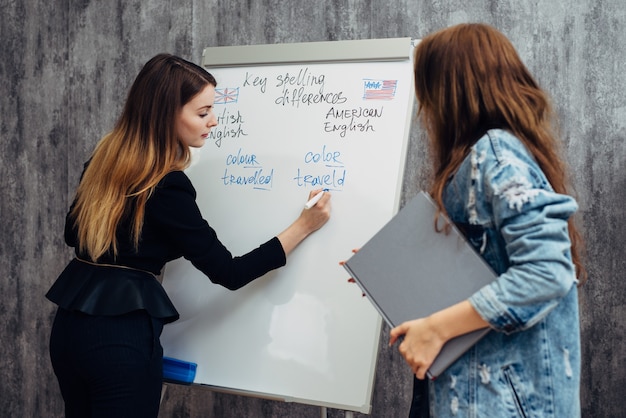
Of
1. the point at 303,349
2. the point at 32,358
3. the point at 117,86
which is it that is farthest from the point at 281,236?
the point at 32,358

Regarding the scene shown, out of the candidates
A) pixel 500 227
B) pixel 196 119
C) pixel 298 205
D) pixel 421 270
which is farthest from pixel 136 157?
pixel 500 227

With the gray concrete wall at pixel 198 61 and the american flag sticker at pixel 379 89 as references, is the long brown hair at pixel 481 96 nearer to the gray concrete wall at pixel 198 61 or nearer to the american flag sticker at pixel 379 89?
the american flag sticker at pixel 379 89

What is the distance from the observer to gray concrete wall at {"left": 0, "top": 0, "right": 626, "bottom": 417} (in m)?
2.27

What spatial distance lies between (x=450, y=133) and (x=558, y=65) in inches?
52.3

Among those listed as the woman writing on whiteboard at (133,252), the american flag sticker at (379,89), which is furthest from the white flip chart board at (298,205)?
the woman writing on whiteboard at (133,252)

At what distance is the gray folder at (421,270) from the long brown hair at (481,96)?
0.06 m

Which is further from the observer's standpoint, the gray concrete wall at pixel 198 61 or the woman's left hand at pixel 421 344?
the gray concrete wall at pixel 198 61

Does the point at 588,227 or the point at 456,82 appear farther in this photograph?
the point at 588,227

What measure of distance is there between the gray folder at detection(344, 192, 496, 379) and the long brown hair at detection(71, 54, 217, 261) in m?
0.57

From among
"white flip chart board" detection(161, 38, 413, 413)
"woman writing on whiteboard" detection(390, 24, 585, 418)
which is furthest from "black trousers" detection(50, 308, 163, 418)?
"woman writing on whiteboard" detection(390, 24, 585, 418)

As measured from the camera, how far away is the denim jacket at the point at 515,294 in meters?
0.99

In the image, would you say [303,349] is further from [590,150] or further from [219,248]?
[590,150]

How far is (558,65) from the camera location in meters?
2.28

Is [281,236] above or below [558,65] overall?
below
